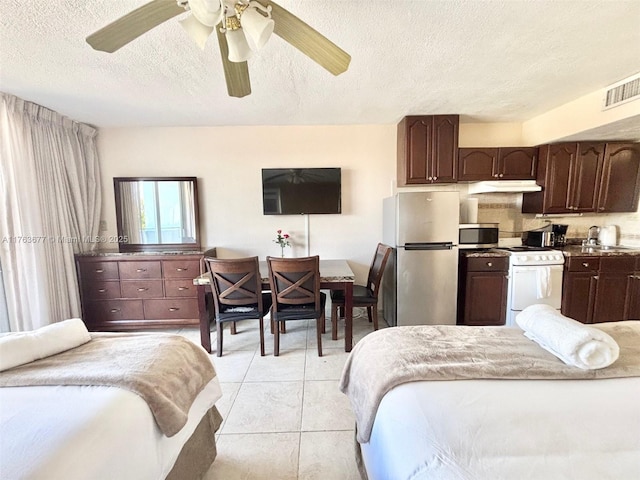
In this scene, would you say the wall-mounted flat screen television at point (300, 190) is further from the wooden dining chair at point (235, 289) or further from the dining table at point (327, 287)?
the wooden dining chair at point (235, 289)

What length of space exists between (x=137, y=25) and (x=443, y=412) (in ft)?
6.25

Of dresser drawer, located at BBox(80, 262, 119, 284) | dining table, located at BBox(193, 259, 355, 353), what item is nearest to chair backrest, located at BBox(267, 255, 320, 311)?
dining table, located at BBox(193, 259, 355, 353)

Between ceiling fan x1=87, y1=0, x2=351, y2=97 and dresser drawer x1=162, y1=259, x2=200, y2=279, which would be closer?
ceiling fan x1=87, y1=0, x2=351, y2=97

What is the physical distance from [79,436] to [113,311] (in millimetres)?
3020

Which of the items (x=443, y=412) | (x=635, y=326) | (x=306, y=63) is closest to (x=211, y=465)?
(x=443, y=412)

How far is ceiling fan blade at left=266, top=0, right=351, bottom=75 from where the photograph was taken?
1.15 metres

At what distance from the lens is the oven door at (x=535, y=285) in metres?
2.89

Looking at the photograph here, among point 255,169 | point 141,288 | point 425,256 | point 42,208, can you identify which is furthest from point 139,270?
point 425,256

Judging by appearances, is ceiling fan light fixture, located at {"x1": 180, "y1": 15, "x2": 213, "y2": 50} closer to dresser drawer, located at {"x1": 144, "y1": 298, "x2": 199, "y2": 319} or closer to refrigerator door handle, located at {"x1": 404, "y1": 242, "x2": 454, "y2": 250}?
refrigerator door handle, located at {"x1": 404, "y1": 242, "x2": 454, "y2": 250}

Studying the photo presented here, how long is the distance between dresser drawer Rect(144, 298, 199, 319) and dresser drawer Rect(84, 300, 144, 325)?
0.11 metres

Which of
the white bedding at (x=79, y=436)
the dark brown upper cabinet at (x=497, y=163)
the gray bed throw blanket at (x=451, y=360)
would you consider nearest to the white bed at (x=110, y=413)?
the white bedding at (x=79, y=436)

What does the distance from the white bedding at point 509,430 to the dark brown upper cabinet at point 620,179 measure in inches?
127

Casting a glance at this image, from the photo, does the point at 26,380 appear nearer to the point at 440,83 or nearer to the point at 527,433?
the point at 527,433

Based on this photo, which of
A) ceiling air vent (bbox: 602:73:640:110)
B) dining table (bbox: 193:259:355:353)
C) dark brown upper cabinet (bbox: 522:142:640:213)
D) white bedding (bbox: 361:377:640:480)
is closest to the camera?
white bedding (bbox: 361:377:640:480)
